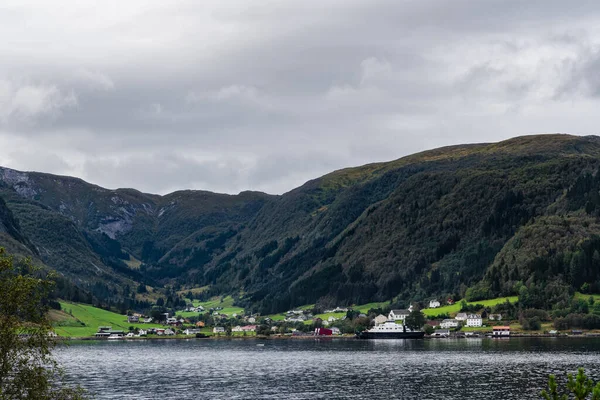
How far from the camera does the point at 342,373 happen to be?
136 m

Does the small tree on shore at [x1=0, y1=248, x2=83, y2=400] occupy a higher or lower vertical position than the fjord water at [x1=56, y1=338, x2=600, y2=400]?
higher

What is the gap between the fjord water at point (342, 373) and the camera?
107812 millimetres

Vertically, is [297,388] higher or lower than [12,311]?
lower

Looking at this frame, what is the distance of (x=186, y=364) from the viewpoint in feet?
550

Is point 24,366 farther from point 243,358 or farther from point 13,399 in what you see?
point 243,358

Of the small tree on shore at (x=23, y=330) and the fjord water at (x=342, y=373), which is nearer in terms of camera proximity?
the small tree on shore at (x=23, y=330)

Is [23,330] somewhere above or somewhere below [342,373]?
above

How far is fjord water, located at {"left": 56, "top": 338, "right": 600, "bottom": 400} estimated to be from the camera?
10781 cm

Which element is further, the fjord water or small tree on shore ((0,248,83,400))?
the fjord water

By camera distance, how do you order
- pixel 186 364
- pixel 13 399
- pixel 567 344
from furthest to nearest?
pixel 567 344 < pixel 186 364 < pixel 13 399

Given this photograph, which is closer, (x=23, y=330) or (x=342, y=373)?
(x=23, y=330)

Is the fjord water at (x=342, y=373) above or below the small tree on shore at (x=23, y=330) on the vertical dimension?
below

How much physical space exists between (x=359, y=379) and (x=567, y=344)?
8937 centimetres

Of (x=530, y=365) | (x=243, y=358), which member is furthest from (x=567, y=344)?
(x=243, y=358)
